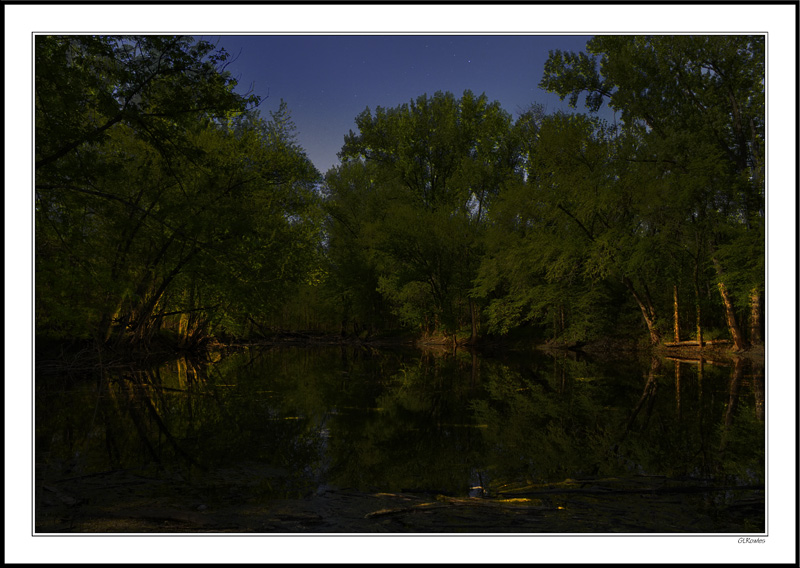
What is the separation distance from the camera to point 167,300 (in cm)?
2244

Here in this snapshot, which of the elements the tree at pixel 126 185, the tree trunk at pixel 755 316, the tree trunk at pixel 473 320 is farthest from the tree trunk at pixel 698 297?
the tree at pixel 126 185

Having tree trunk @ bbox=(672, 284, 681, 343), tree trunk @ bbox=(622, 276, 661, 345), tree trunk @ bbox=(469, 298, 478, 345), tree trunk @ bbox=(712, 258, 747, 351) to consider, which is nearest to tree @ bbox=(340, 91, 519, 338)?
tree trunk @ bbox=(469, 298, 478, 345)

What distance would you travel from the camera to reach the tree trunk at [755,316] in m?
22.3

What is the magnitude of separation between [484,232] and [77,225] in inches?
1093

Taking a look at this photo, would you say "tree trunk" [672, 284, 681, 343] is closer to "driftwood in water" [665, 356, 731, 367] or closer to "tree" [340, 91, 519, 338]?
"driftwood in water" [665, 356, 731, 367]

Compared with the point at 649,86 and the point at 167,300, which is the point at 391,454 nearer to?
the point at 167,300

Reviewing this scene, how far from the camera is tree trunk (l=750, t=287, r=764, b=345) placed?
73.3 feet

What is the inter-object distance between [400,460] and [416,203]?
34937mm

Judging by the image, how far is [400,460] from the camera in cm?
641

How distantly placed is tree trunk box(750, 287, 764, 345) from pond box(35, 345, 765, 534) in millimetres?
11463

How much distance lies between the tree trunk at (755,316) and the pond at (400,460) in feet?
37.6

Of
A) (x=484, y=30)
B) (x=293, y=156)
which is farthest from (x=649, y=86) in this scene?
(x=484, y=30)

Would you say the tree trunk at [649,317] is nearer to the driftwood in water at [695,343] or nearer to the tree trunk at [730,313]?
the driftwood in water at [695,343]

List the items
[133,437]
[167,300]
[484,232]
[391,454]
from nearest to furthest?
1. [391,454]
2. [133,437]
3. [167,300]
4. [484,232]
